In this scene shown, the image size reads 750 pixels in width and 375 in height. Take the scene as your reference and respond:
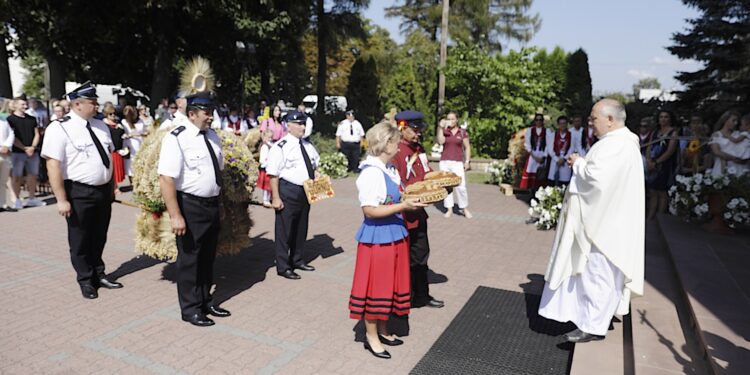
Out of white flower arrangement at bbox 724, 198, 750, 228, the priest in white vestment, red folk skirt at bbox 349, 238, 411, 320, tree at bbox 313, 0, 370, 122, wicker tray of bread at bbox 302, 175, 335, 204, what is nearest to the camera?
red folk skirt at bbox 349, 238, 411, 320

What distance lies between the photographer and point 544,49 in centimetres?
2584

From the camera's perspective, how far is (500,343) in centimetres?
468

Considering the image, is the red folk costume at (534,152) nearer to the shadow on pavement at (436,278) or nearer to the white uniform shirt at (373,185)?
the shadow on pavement at (436,278)

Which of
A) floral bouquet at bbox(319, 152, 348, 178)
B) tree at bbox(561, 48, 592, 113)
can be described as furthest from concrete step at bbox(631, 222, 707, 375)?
tree at bbox(561, 48, 592, 113)

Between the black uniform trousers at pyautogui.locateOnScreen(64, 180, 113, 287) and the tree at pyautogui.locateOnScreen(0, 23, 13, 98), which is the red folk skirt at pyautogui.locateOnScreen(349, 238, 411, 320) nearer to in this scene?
the black uniform trousers at pyautogui.locateOnScreen(64, 180, 113, 287)

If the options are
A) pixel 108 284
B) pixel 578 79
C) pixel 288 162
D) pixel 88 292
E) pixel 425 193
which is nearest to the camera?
pixel 425 193

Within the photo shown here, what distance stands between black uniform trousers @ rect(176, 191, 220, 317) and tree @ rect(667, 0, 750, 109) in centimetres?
1711

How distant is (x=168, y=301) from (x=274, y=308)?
1.13 meters

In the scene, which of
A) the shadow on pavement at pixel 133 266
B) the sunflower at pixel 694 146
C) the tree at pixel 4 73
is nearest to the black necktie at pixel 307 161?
the shadow on pavement at pixel 133 266

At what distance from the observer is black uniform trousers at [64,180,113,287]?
219 inches

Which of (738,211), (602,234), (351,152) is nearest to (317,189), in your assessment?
(602,234)

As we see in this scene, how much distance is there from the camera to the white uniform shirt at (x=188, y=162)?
15.3 feet

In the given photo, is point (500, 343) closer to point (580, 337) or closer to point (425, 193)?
point (580, 337)

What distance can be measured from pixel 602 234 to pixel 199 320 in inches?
142
